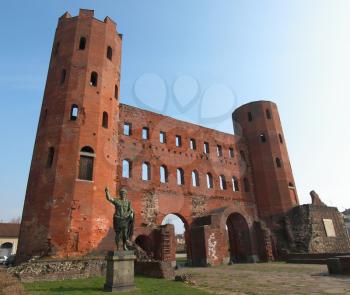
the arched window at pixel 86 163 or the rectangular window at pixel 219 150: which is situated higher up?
the rectangular window at pixel 219 150

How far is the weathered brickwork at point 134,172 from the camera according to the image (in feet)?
47.8

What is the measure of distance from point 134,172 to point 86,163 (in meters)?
5.03

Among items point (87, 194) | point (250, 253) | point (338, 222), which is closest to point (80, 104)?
point (87, 194)

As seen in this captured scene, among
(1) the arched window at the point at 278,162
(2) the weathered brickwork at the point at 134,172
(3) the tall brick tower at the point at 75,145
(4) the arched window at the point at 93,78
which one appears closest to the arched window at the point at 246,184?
(2) the weathered brickwork at the point at 134,172

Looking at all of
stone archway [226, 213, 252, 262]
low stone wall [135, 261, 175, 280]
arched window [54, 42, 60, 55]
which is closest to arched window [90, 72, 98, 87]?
arched window [54, 42, 60, 55]

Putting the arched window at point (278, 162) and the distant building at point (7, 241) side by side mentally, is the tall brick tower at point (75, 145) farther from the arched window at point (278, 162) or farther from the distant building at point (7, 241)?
the distant building at point (7, 241)

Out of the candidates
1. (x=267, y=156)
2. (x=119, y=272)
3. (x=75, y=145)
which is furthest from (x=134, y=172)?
(x=267, y=156)

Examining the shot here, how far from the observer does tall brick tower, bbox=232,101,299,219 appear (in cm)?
2690

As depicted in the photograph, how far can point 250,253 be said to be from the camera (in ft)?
72.4

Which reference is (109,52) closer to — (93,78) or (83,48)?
(83,48)

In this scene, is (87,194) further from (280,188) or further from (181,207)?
Result: (280,188)

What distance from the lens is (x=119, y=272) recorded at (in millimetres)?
8281

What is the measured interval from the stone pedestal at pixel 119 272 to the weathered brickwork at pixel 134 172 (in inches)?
244

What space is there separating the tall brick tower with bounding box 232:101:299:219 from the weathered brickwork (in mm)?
111
